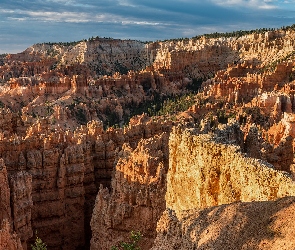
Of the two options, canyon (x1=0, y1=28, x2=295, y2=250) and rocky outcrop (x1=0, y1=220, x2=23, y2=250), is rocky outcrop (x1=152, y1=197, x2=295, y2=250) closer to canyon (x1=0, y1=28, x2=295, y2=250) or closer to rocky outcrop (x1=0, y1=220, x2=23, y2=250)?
canyon (x1=0, y1=28, x2=295, y2=250)

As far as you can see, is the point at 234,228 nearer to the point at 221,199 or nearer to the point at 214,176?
the point at 221,199

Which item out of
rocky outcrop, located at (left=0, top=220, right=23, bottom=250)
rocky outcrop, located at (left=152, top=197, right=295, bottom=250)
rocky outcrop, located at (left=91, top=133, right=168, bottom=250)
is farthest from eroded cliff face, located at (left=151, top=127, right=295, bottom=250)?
rocky outcrop, located at (left=0, top=220, right=23, bottom=250)

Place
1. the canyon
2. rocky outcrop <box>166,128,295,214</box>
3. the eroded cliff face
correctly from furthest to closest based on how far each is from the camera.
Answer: rocky outcrop <box>166,128,295,214</box>, the canyon, the eroded cliff face

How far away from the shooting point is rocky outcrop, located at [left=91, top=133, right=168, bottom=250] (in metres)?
14.4

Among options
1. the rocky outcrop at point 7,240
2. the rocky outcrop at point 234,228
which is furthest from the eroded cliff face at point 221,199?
the rocky outcrop at point 7,240

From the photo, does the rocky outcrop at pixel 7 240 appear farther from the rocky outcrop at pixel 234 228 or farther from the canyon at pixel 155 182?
the rocky outcrop at pixel 234 228

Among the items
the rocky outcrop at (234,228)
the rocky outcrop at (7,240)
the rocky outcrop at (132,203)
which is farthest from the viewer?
the rocky outcrop at (132,203)

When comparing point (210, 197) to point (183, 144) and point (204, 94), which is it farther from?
point (204, 94)

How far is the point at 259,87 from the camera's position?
50875mm

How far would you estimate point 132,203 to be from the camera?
1480cm

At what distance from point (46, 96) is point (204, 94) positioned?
24.4 m

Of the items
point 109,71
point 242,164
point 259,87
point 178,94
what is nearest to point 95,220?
point 242,164

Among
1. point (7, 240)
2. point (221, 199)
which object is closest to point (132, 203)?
point (7, 240)

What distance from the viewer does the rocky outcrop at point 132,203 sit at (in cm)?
1438
